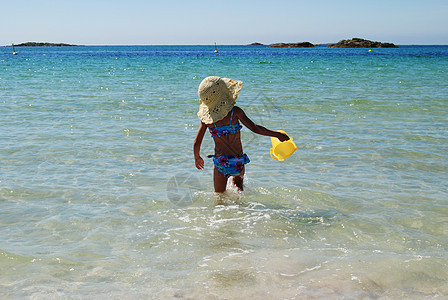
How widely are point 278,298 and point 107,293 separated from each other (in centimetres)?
113

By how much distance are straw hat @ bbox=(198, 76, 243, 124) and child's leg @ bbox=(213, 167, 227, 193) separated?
0.67 meters

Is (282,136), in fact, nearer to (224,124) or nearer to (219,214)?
(224,124)

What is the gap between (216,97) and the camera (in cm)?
445

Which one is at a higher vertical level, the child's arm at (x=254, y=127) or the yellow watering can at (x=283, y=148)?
the child's arm at (x=254, y=127)

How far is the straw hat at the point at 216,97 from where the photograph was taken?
443 centimetres

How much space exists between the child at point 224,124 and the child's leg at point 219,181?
0.07 feet

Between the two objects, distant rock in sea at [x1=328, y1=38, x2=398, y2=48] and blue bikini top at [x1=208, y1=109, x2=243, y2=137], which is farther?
distant rock in sea at [x1=328, y1=38, x2=398, y2=48]

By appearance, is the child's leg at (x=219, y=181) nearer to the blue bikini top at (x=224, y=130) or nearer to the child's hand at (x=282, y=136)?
the blue bikini top at (x=224, y=130)

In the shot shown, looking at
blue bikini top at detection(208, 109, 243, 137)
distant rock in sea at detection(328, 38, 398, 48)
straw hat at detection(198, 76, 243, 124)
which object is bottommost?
blue bikini top at detection(208, 109, 243, 137)

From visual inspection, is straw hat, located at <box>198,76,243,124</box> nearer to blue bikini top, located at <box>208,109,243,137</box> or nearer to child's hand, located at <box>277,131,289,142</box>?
blue bikini top, located at <box>208,109,243,137</box>

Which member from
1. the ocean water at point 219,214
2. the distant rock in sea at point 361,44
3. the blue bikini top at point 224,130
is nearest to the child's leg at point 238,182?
the ocean water at point 219,214

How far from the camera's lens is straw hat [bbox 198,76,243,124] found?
4.43 m

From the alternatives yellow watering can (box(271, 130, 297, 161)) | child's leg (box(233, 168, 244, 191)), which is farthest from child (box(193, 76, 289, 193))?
yellow watering can (box(271, 130, 297, 161))

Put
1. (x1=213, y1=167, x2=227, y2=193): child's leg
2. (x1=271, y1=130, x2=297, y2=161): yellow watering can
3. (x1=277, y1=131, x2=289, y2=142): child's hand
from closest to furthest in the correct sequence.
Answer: (x1=277, y1=131, x2=289, y2=142): child's hand → (x1=213, y1=167, x2=227, y2=193): child's leg → (x1=271, y1=130, x2=297, y2=161): yellow watering can
